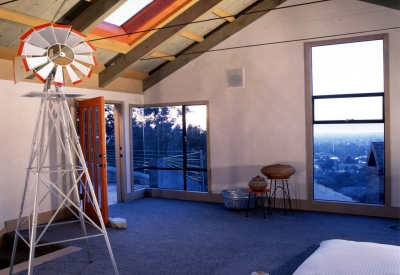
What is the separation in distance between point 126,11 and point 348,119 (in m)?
3.78

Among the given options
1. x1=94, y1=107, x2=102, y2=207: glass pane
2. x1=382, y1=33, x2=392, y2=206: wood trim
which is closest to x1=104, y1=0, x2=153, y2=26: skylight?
x1=94, y1=107, x2=102, y2=207: glass pane

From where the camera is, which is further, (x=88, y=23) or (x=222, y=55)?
(x=222, y=55)

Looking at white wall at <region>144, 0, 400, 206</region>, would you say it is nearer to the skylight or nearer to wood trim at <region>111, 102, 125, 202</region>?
wood trim at <region>111, 102, 125, 202</region>

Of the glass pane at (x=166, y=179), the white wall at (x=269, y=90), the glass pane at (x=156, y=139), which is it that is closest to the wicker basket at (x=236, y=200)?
the white wall at (x=269, y=90)

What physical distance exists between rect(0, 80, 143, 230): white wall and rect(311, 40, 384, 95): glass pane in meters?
4.43

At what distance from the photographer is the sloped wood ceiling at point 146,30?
459 cm

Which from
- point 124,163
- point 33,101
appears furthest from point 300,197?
point 33,101

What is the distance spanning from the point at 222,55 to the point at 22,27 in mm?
3413

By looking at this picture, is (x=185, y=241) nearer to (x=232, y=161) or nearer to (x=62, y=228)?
(x=62, y=228)

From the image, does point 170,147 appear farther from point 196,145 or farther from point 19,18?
point 19,18

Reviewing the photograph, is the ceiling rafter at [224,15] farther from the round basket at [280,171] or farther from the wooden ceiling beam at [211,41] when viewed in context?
the round basket at [280,171]

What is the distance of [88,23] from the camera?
4816 mm

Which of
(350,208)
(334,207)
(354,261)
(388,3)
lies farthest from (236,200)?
(354,261)

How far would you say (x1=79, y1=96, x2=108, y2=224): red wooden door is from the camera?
5.49 m
